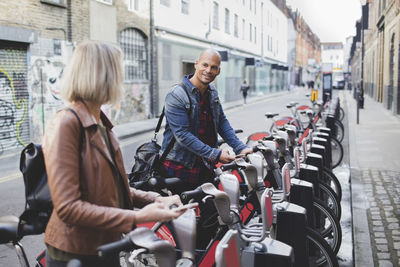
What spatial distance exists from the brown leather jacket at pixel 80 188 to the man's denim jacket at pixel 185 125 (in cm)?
140

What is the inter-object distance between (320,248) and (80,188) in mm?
2303

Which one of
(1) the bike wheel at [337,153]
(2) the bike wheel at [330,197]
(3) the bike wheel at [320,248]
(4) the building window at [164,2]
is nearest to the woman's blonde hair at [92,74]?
(3) the bike wheel at [320,248]

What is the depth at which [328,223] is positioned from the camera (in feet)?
14.5

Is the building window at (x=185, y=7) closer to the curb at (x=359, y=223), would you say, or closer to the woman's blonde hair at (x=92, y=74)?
the curb at (x=359, y=223)

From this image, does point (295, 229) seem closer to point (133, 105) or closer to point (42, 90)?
point (42, 90)

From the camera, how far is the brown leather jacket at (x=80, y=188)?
1.79 metres

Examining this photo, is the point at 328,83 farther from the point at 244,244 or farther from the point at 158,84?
the point at 244,244

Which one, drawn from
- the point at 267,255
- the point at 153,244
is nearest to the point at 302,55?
the point at 267,255

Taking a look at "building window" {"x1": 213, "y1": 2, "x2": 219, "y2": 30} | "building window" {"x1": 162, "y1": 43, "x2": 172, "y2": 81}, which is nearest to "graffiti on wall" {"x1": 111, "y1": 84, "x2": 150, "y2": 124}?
"building window" {"x1": 162, "y1": 43, "x2": 172, "y2": 81}

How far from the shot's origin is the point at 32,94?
489 inches

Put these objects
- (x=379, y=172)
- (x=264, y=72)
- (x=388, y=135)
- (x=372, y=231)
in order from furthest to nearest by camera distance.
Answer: (x=264, y=72) < (x=388, y=135) < (x=379, y=172) < (x=372, y=231)

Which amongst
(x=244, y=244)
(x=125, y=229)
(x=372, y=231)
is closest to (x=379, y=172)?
(x=372, y=231)

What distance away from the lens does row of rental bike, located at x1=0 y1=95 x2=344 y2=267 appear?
199 centimetres

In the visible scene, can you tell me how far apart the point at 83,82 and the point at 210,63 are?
5.61ft
